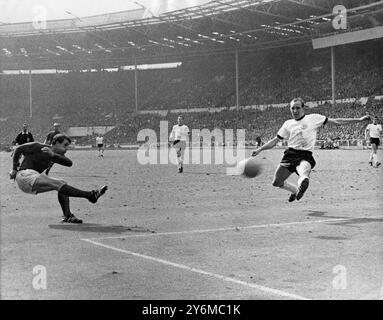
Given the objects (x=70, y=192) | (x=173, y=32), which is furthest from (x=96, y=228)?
(x=173, y=32)

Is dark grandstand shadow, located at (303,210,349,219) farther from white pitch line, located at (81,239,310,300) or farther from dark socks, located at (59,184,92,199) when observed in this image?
white pitch line, located at (81,239,310,300)

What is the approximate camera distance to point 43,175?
31.0 ft

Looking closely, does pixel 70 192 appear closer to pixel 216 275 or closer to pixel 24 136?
pixel 216 275

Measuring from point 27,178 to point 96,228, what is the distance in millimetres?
1410

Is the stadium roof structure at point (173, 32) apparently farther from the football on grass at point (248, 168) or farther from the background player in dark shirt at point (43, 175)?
the background player in dark shirt at point (43, 175)

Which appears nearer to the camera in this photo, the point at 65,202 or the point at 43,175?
the point at 43,175

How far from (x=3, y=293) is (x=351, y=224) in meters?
5.58

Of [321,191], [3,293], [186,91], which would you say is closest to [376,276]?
[3,293]

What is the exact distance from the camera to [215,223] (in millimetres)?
9336

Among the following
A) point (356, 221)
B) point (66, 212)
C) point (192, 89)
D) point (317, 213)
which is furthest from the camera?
point (192, 89)

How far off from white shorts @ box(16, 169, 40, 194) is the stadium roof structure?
4313cm

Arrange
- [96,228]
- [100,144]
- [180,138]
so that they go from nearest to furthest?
[96,228] < [180,138] < [100,144]

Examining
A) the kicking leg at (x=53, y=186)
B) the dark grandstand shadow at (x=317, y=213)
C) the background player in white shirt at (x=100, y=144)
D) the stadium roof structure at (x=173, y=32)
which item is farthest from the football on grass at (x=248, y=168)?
the stadium roof structure at (x=173, y=32)

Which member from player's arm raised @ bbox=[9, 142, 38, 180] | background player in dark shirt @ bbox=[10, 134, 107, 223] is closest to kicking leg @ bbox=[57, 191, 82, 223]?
background player in dark shirt @ bbox=[10, 134, 107, 223]
